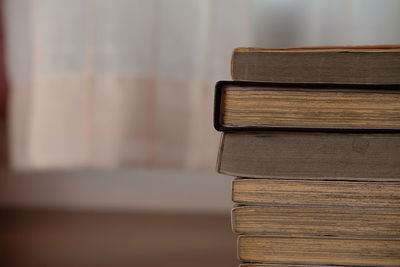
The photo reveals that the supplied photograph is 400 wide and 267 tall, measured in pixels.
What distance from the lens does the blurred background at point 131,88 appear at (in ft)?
2.68

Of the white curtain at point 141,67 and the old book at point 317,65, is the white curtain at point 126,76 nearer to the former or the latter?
the white curtain at point 141,67

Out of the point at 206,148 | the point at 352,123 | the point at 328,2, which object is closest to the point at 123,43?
the point at 206,148

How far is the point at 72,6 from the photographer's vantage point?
2.68 feet

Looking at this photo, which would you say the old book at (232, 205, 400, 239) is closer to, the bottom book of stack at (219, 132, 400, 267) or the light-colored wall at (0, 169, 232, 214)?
the bottom book of stack at (219, 132, 400, 267)

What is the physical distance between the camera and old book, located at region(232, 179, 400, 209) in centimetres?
43

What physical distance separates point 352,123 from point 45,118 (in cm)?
52

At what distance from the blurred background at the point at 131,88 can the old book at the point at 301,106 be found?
0.40m

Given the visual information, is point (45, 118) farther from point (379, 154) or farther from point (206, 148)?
point (379, 154)

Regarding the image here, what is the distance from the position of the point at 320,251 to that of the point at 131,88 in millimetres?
458

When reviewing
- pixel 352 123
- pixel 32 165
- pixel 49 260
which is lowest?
pixel 49 260

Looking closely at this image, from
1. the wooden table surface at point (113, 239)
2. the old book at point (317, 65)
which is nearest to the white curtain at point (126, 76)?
the wooden table surface at point (113, 239)

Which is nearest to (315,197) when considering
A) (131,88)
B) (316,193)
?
(316,193)

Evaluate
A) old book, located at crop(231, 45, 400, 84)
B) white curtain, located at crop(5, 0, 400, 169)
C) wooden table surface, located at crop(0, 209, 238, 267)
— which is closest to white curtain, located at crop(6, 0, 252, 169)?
white curtain, located at crop(5, 0, 400, 169)

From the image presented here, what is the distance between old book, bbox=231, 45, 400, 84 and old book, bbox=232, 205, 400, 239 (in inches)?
4.1
